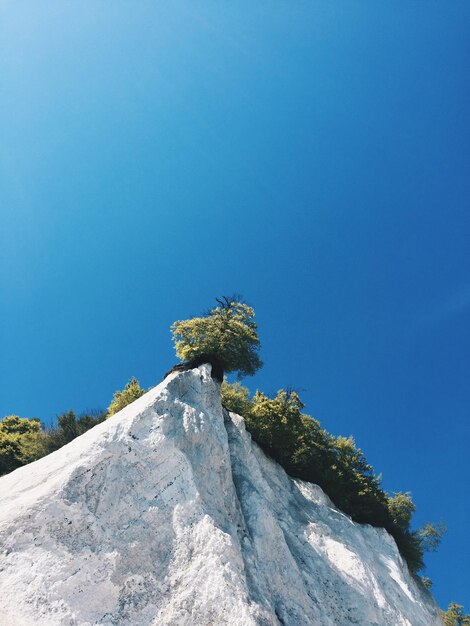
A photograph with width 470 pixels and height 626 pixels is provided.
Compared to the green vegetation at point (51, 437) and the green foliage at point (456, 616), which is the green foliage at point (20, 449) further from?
the green foliage at point (456, 616)

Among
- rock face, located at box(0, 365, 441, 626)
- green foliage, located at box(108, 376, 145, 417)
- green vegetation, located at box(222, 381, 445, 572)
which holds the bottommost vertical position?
rock face, located at box(0, 365, 441, 626)

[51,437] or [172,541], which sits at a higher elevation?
[51,437]

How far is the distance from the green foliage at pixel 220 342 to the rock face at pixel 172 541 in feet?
9.05

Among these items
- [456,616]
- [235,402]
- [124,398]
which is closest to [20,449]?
[124,398]

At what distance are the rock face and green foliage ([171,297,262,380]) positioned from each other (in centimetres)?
276

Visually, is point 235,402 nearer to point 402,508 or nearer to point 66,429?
point 66,429

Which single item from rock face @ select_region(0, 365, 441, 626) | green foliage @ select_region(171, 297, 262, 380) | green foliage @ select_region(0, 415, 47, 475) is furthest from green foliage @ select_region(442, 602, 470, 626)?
green foliage @ select_region(0, 415, 47, 475)

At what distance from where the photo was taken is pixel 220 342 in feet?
95.6

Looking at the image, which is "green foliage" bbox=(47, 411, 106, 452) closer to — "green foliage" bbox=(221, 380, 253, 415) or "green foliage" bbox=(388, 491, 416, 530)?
"green foliage" bbox=(221, 380, 253, 415)

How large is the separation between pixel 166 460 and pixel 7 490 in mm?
6669

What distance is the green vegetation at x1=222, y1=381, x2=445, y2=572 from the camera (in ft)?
99.2

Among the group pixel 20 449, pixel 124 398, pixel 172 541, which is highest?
pixel 124 398

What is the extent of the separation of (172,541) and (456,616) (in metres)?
50.7

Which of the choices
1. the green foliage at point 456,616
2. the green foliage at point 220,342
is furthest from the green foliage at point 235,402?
the green foliage at point 456,616
